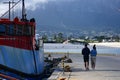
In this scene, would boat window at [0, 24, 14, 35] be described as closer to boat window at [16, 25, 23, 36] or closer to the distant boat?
the distant boat

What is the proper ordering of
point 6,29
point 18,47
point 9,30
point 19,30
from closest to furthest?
point 6,29 < point 9,30 < point 18,47 < point 19,30

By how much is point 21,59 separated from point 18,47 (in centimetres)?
94

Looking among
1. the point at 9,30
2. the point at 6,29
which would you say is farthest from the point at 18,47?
the point at 6,29

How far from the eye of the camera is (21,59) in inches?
1352

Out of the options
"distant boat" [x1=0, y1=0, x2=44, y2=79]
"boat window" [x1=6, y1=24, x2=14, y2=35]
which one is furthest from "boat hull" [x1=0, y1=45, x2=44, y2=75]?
"boat window" [x1=6, y1=24, x2=14, y2=35]

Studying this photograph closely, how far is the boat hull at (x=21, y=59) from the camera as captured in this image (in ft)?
104

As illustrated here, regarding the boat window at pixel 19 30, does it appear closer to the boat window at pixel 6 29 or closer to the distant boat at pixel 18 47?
the distant boat at pixel 18 47

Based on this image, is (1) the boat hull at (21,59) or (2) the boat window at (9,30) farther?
(2) the boat window at (9,30)

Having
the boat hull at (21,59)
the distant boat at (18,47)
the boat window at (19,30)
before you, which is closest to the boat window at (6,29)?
the distant boat at (18,47)

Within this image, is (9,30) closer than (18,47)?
Yes

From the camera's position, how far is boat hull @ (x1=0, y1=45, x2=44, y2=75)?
31.7 meters

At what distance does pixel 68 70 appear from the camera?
38812 mm

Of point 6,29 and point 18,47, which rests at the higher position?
point 6,29

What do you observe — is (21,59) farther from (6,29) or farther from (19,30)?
(6,29)
